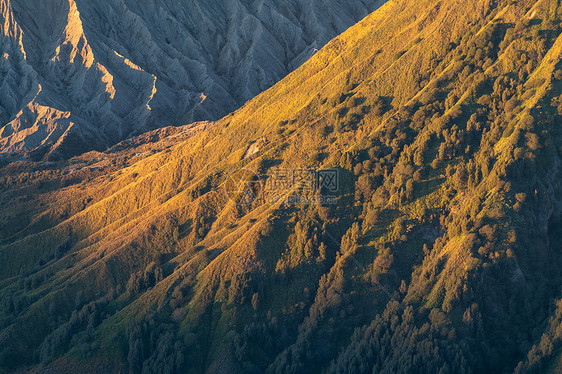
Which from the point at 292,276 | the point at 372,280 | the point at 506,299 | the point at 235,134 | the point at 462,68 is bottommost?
the point at 506,299

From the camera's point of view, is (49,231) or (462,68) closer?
(462,68)

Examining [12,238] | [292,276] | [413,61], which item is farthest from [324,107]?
[12,238]

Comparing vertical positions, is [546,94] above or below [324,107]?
below

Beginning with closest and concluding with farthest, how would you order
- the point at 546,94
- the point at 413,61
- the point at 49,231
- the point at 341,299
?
the point at 341,299 → the point at 546,94 → the point at 413,61 → the point at 49,231

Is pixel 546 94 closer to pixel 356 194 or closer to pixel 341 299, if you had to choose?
pixel 356 194

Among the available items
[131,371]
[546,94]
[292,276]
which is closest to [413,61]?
[546,94]

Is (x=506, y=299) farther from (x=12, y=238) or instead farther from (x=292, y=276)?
(x=12, y=238)

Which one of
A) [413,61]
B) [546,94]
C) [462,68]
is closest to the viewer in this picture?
[546,94]
